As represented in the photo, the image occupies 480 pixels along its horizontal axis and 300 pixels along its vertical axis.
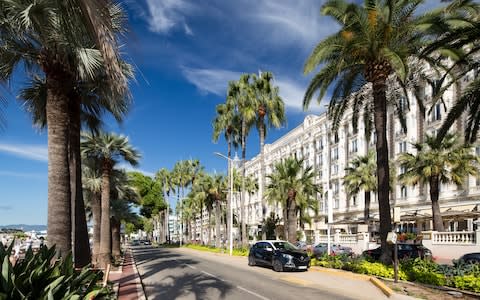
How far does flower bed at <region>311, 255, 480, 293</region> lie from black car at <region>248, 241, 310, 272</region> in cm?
288

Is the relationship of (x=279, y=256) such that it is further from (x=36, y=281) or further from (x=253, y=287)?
(x=36, y=281)

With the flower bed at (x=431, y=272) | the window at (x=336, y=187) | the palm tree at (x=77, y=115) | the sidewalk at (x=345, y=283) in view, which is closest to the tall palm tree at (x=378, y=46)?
the flower bed at (x=431, y=272)

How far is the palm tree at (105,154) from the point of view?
24.2 metres

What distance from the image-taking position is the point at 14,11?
809 centimetres

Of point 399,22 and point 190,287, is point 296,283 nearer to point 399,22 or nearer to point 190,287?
point 190,287

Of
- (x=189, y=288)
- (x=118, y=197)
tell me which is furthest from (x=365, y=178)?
(x=189, y=288)

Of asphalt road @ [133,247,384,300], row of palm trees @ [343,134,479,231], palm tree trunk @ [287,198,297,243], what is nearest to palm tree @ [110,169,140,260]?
asphalt road @ [133,247,384,300]

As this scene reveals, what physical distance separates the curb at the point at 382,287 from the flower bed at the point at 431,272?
0.71 m

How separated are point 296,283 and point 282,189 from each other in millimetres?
19926

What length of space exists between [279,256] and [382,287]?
28.8 ft

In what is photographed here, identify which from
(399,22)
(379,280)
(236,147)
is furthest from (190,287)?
(236,147)

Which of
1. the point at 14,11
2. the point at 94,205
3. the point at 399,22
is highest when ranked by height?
the point at 399,22

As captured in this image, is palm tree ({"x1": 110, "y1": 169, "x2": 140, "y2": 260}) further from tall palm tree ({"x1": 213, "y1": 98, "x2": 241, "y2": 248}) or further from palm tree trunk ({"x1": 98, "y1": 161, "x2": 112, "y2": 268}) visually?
tall palm tree ({"x1": 213, "y1": 98, "x2": 241, "y2": 248})

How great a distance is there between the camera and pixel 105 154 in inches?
974
